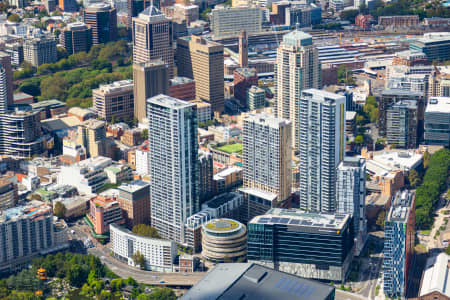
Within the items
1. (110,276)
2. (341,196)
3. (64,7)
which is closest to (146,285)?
(110,276)

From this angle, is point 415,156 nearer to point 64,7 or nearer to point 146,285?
point 146,285

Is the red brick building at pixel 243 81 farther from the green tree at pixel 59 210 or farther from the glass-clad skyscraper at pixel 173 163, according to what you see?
the green tree at pixel 59 210

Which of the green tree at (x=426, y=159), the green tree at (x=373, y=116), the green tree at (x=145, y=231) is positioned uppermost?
the green tree at (x=373, y=116)

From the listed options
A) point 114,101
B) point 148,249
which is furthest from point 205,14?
point 148,249

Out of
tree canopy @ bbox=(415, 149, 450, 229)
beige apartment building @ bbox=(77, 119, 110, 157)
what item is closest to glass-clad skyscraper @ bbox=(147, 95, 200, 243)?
beige apartment building @ bbox=(77, 119, 110, 157)

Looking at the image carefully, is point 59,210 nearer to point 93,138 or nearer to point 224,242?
point 93,138

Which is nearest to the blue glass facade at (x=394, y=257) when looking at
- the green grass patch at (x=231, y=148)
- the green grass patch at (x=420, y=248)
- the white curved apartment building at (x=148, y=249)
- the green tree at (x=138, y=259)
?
the green grass patch at (x=420, y=248)

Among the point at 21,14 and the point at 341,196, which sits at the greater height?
the point at 21,14
